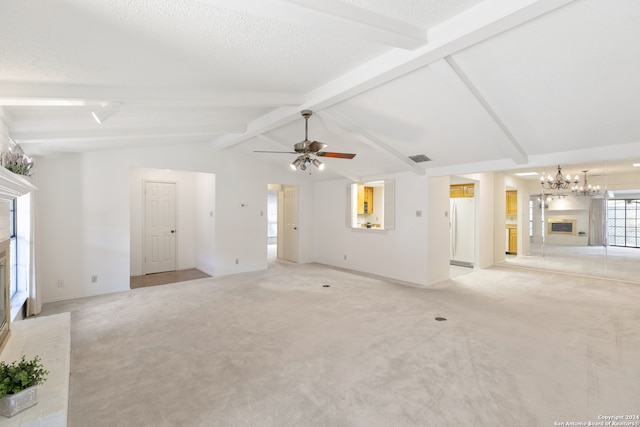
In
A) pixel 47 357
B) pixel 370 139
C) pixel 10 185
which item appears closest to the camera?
pixel 10 185

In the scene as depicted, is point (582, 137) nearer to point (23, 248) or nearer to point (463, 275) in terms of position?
point (463, 275)

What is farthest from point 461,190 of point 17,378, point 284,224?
point 17,378

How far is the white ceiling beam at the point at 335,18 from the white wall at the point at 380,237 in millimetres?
3968

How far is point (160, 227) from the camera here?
7074 mm

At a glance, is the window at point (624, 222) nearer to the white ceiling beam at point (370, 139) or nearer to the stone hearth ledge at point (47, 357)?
the white ceiling beam at point (370, 139)

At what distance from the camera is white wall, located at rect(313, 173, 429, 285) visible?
603 centimetres

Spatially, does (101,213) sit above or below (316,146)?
below

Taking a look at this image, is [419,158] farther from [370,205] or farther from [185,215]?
[185,215]

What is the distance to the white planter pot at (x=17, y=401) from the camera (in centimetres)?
167

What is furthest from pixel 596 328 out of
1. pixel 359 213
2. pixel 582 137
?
pixel 359 213

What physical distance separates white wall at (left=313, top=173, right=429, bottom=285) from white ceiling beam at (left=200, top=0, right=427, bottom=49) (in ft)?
13.0

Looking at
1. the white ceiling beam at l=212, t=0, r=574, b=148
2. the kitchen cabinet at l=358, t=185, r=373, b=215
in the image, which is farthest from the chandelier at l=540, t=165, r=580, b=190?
the white ceiling beam at l=212, t=0, r=574, b=148

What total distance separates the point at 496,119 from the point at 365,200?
4.74 m

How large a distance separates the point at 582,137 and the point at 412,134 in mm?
2103
